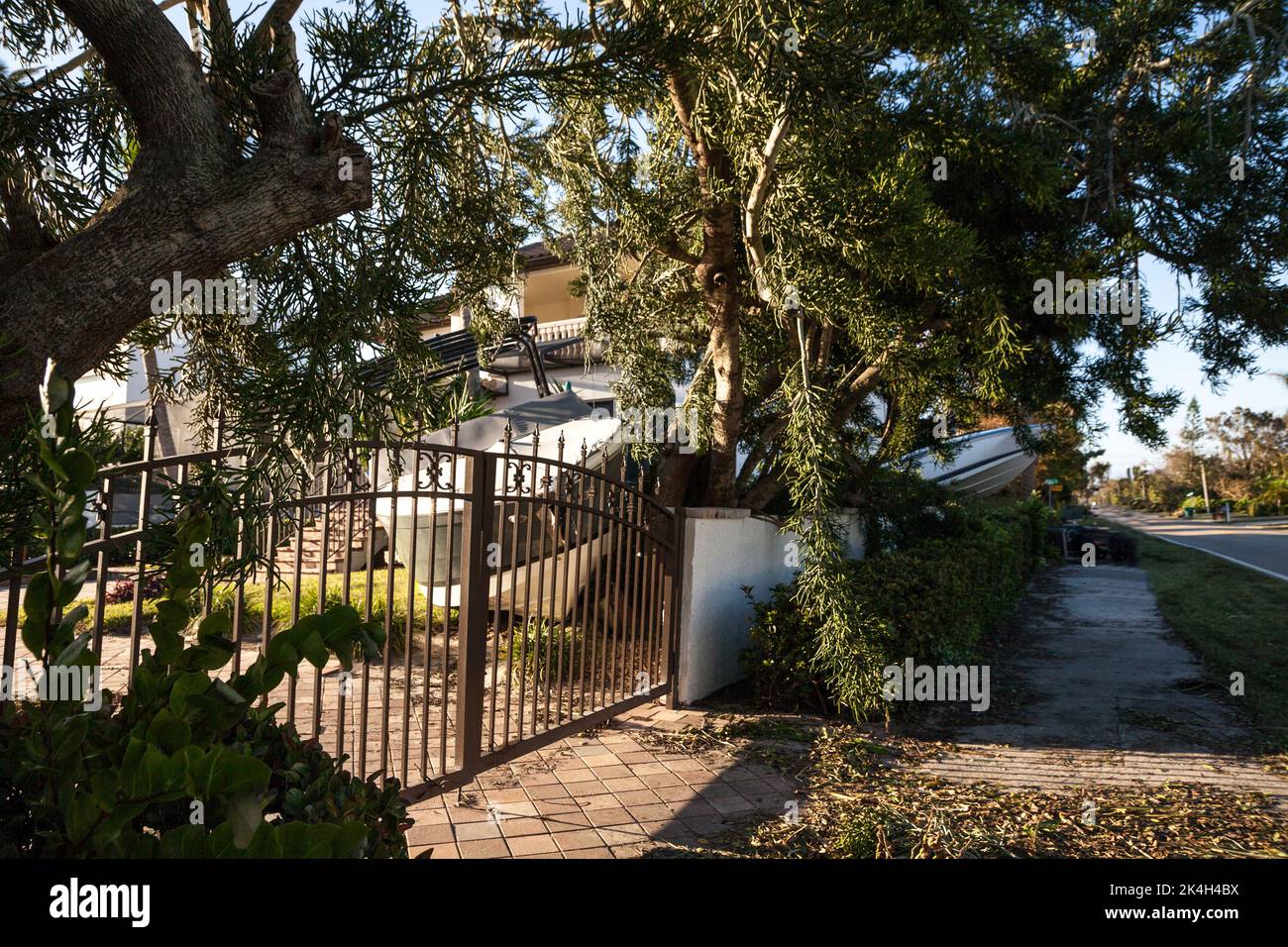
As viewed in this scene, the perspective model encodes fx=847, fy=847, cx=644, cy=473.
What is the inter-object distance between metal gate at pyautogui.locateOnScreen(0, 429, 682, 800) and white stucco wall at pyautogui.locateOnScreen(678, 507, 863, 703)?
19 cm

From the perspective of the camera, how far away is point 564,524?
6.04m

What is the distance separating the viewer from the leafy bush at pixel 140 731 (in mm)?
1120

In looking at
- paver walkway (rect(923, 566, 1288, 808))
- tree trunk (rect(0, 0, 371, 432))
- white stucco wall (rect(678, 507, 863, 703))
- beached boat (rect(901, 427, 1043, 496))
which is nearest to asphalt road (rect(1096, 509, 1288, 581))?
beached boat (rect(901, 427, 1043, 496))

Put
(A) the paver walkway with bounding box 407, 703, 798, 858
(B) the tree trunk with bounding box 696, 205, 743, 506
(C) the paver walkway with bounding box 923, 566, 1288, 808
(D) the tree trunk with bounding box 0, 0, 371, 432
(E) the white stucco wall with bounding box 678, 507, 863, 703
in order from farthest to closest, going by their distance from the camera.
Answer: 1. (E) the white stucco wall with bounding box 678, 507, 863, 703
2. (B) the tree trunk with bounding box 696, 205, 743, 506
3. (C) the paver walkway with bounding box 923, 566, 1288, 808
4. (A) the paver walkway with bounding box 407, 703, 798, 858
5. (D) the tree trunk with bounding box 0, 0, 371, 432

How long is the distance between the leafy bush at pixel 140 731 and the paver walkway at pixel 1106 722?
5.37m

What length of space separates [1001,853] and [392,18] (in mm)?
4884

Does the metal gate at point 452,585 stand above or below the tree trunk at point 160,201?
below

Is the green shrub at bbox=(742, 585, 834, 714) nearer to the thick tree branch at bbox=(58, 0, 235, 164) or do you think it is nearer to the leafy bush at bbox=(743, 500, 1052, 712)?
the leafy bush at bbox=(743, 500, 1052, 712)

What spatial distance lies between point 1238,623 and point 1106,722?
5874 mm

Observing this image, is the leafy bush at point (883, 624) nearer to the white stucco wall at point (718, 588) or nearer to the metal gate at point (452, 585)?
the white stucco wall at point (718, 588)

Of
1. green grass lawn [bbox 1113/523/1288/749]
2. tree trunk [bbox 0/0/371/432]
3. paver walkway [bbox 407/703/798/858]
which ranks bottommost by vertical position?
paver walkway [bbox 407/703/798/858]

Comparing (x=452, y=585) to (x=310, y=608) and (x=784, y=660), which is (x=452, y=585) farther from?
(x=310, y=608)

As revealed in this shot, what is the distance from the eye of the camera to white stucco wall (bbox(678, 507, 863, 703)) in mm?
7602

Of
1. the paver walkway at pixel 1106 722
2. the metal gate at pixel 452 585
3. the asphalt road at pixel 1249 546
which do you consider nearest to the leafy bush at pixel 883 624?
the paver walkway at pixel 1106 722
